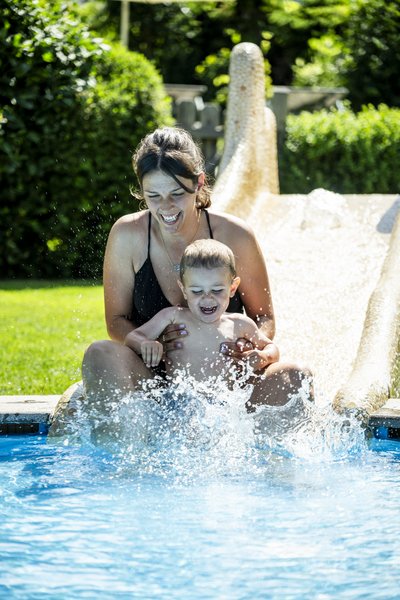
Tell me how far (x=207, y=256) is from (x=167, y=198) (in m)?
0.31

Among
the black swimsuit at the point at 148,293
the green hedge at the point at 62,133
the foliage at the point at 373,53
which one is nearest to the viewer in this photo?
the black swimsuit at the point at 148,293

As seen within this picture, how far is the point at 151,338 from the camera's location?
14.7ft

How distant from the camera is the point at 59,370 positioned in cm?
653

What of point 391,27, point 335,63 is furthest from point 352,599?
point 335,63

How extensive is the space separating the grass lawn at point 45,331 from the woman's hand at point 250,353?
5.60 ft

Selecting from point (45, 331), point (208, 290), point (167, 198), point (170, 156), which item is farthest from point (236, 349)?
point (45, 331)

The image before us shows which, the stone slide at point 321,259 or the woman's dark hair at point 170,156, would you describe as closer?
the woman's dark hair at point 170,156

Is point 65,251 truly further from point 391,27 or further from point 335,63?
point 335,63

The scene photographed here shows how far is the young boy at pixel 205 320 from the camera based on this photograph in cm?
434

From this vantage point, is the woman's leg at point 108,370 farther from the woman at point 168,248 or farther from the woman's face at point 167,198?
the woman's face at point 167,198

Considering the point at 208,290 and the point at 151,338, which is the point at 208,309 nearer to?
the point at 208,290

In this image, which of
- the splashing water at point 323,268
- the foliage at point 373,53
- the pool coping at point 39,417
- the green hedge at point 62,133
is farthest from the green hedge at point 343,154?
the pool coping at point 39,417

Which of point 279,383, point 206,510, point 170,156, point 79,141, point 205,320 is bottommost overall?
point 206,510

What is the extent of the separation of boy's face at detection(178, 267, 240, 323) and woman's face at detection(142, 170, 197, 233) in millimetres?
258
